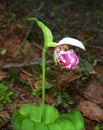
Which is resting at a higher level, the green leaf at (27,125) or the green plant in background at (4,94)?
the green leaf at (27,125)

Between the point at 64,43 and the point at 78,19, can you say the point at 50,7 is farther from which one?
the point at 64,43

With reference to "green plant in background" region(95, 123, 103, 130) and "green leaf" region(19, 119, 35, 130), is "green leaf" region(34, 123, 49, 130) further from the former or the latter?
"green plant in background" region(95, 123, 103, 130)

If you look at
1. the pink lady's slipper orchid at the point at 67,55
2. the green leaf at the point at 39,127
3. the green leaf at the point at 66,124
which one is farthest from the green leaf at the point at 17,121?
the pink lady's slipper orchid at the point at 67,55

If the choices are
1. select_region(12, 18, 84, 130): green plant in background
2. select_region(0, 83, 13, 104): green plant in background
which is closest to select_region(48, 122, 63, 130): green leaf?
select_region(12, 18, 84, 130): green plant in background

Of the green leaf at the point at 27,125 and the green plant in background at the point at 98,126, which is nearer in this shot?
the green leaf at the point at 27,125

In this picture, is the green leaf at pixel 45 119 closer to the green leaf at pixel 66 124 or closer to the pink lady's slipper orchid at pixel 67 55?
the green leaf at pixel 66 124

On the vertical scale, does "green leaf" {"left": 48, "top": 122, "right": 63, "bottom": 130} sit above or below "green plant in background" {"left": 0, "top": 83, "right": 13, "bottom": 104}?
above
